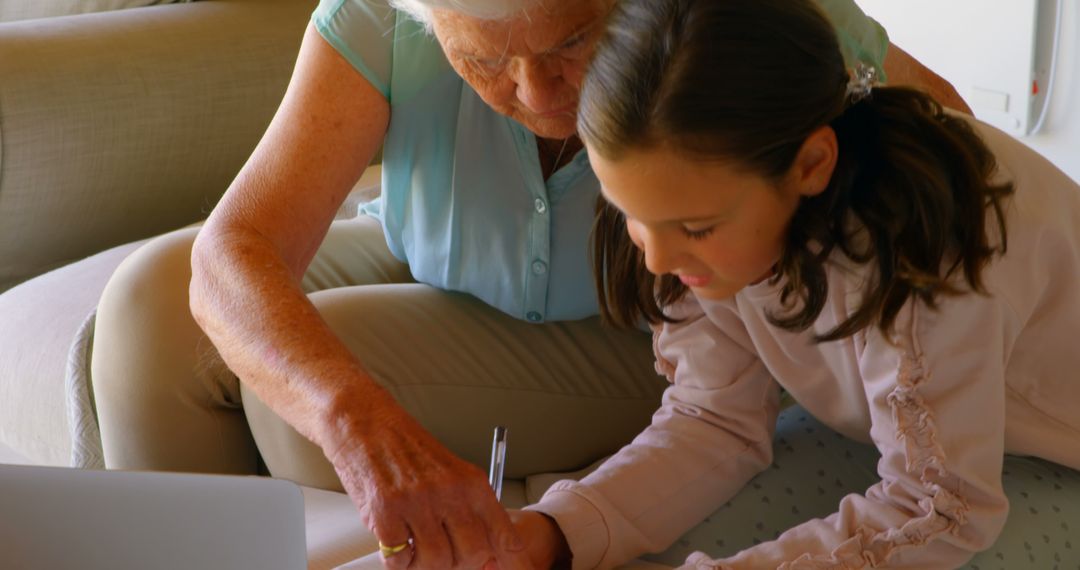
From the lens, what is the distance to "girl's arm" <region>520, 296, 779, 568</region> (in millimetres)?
1153

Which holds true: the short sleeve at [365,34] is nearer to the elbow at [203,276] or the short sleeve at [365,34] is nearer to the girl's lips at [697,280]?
the elbow at [203,276]

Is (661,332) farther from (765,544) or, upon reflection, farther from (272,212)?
(272,212)

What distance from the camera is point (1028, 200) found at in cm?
104

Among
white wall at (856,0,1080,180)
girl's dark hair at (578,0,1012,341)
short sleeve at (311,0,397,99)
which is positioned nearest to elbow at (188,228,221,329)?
short sleeve at (311,0,397,99)

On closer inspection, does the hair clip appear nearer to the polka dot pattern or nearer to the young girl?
the young girl

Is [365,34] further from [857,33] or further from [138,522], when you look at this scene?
[138,522]

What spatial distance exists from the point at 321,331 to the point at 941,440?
0.53 metres

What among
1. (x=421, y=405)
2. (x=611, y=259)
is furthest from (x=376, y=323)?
(x=611, y=259)

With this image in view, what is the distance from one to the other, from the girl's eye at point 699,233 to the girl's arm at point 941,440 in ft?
0.58

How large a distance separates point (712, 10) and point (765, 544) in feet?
1.44

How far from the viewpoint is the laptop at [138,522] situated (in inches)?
29.4

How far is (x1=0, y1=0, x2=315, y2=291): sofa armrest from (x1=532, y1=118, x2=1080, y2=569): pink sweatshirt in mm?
1042

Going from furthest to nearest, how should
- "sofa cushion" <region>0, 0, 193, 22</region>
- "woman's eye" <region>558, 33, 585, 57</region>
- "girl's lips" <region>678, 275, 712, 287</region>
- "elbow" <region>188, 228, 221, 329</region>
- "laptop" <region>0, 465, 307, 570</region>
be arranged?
"sofa cushion" <region>0, 0, 193, 22</region> < "elbow" <region>188, 228, 221, 329</region> < "woman's eye" <region>558, 33, 585, 57</region> < "girl's lips" <region>678, 275, 712, 287</region> < "laptop" <region>0, 465, 307, 570</region>

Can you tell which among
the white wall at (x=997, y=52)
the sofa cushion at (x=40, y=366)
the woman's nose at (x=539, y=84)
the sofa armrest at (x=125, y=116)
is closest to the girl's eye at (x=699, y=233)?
the woman's nose at (x=539, y=84)
